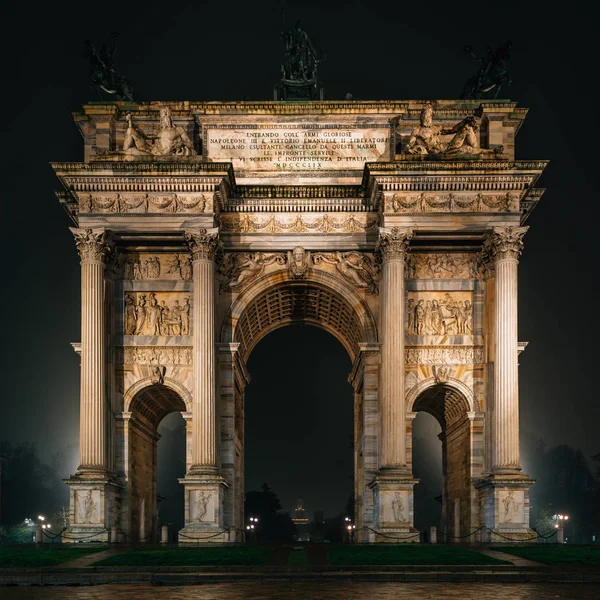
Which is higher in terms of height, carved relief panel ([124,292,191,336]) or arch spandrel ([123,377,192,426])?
carved relief panel ([124,292,191,336])

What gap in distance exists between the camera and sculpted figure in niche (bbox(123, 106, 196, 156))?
152ft

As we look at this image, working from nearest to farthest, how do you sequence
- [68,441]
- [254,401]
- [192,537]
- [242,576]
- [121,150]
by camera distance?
[242,576] < [192,537] < [121,150] < [254,401] < [68,441]

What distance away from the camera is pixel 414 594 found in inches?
940

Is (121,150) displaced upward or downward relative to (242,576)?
upward

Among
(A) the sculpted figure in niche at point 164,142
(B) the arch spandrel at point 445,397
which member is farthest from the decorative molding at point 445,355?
(A) the sculpted figure in niche at point 164,142

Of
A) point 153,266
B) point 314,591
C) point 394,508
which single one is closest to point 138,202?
point 153,266

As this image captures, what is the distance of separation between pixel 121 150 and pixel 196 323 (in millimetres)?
9443

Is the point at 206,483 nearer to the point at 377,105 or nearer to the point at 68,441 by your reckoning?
the point at 377,105

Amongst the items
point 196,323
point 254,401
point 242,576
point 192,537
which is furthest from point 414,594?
point 254,401

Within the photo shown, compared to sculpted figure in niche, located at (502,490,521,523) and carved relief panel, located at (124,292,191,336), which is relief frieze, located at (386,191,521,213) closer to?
carved relief panel, located at (124,292,191,336)

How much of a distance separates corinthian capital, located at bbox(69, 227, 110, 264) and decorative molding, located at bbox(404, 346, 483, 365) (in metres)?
14.5

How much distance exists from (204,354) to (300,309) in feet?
34.3

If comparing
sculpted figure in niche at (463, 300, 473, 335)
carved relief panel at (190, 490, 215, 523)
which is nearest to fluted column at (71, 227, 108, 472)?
carved relief panel at (190, 490, 215, 523)

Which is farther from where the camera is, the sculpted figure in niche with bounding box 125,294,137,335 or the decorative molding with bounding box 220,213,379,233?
the decorative molding with bounding box 220,213,379,233
